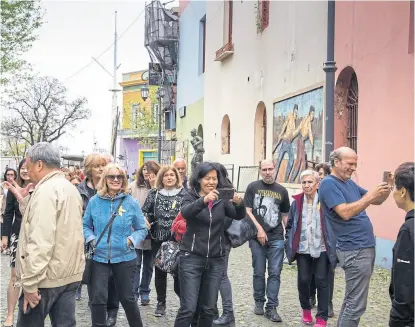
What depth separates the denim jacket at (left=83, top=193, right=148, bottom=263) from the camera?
570 centimetres

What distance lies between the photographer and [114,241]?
572cm

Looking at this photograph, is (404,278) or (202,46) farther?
(202,46)

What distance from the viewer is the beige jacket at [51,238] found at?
409 centimetres

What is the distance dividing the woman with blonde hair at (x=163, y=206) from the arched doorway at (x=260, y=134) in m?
12.1

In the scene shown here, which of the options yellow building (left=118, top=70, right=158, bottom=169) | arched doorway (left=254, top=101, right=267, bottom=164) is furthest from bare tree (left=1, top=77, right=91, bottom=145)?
arched doorway (left=254, top=101, right=267, bottom=164)

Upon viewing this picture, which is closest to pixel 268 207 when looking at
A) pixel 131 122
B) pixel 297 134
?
pixel 297 134

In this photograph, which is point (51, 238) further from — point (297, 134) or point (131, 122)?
point (131, 122)

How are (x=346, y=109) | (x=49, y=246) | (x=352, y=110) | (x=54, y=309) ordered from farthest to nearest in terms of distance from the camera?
(x=346, y=109), (x=352, y=110), (x=54, y=309), (x=49, y=246)

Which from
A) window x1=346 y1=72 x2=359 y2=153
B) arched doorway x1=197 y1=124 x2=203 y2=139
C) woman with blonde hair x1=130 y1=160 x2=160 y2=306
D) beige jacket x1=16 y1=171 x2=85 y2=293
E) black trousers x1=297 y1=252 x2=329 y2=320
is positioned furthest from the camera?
arched doorway x1=197 y1=124 x2=203 y2=139

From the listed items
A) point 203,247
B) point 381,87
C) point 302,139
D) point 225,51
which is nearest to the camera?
point 203,247

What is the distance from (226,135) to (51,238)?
65.9 feet

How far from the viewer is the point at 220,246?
5445 millimetres

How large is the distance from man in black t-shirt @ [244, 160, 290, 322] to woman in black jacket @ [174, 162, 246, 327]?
1.95m

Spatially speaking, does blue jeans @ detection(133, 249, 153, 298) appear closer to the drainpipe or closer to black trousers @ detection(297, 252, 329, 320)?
black trousers @ detection(297, 252, 329, 320)
